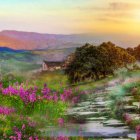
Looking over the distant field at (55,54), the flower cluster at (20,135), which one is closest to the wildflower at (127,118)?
the flower cluster at (20,135)

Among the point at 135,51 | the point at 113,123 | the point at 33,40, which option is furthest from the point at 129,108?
the point at 33,40

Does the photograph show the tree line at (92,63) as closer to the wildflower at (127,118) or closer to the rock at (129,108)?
the rock at (129,108)

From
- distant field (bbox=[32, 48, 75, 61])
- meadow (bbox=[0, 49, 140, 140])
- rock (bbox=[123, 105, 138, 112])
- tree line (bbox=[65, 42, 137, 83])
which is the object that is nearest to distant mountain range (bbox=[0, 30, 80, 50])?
distant field (bbox=[32, 48, 75, 61])

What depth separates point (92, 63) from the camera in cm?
1420

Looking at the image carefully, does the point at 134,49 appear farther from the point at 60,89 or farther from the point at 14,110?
the point at 14,110

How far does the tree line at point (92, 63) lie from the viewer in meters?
14.1

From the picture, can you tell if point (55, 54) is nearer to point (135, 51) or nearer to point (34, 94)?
point (135, 51)

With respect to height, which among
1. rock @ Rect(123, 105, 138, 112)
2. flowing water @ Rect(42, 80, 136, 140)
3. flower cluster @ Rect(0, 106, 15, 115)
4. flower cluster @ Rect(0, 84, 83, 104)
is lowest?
flowing water @ Rect(42, 80, 136, 140)

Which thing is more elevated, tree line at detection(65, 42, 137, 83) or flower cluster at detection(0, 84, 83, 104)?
tree line at detection(65, 42, 137, 83)

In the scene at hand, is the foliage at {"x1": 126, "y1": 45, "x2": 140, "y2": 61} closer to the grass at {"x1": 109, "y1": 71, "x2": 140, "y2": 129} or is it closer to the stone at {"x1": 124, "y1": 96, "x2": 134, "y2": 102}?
the grass at {"x1": 109, "y1": 71, "x2": 140, "y2": 129}

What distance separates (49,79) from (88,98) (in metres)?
1.86

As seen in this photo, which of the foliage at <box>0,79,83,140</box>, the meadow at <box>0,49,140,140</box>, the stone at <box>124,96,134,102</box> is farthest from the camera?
the stone at <box>124,96,134,102</box>

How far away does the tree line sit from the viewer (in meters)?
14.1

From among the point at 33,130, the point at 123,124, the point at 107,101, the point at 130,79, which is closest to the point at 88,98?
the point at 107,101
